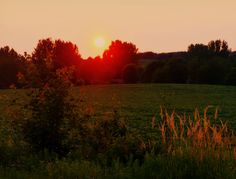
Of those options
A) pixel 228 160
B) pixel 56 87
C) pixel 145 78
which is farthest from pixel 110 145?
pixel 145 78

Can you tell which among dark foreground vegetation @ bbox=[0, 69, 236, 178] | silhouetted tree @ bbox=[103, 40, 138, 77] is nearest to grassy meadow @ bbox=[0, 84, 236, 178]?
dark foreground vegetation @ bbox=[0, 69, 236, 178]

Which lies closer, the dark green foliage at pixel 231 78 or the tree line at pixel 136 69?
the dark green foliage at pixel 231 78

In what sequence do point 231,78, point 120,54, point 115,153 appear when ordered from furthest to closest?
1. point 120,54
2. point 231,78
3. point 115,153

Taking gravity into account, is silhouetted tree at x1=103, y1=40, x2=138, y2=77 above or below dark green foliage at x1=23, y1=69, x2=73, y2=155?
above

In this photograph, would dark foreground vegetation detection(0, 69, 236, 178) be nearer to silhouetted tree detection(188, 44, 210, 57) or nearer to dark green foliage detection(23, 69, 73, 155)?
dark green foliage detection(23, 69, 73, 155)

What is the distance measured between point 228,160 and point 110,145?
8.42ft

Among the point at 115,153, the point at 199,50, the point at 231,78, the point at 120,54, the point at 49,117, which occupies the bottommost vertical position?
the point at 115,153

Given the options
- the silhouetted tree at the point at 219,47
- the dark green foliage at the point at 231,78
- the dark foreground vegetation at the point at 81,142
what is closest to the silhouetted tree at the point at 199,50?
the silhouetted tree at the point at 219,47

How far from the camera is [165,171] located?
7938mm

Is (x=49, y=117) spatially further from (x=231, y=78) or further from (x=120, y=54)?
(x=120, y=54)

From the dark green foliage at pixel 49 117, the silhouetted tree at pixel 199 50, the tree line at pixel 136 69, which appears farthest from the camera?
the silhouetted tree at pixel 199 50

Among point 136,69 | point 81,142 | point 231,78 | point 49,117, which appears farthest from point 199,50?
point 81,142

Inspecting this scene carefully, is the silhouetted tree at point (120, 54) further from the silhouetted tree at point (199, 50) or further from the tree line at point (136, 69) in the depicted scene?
the silhouetted tree at point (199, 50)

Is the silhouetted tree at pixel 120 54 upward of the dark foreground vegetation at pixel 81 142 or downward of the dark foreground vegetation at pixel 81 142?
upward
